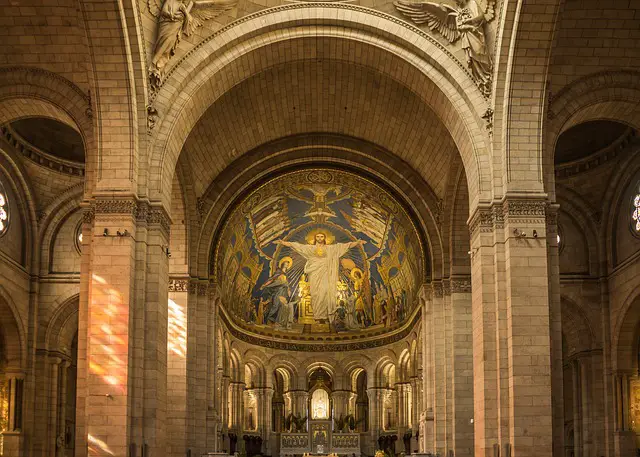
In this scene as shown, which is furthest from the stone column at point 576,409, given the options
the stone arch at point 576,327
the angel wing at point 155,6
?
the angel wing at point 155,6

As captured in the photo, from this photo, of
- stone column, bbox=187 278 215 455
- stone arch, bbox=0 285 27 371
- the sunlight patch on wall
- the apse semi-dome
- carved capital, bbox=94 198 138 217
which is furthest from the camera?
the apse semi-dome

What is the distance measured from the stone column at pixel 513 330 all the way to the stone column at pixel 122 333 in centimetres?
862

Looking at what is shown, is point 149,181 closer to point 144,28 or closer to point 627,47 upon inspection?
point 144,28

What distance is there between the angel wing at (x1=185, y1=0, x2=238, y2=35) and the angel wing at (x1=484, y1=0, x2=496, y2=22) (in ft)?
23.6

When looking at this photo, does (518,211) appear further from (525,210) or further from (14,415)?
(14,415)

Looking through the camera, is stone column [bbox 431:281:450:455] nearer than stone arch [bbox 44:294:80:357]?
No

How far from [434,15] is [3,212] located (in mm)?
17339

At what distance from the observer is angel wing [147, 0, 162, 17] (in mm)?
26984

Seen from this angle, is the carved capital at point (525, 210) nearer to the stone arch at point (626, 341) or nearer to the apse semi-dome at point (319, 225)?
the stone arch at point (626, 341)

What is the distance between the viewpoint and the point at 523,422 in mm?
24297

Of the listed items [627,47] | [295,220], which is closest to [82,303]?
[627,47]

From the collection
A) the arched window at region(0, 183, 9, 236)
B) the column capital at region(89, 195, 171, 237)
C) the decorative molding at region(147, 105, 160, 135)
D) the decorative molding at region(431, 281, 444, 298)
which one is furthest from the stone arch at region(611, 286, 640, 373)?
the arched window at region(0, 183, 9, 236)

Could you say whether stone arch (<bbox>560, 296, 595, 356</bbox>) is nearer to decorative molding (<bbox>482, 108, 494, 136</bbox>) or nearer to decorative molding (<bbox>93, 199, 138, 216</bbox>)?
decorative molding (<bbox>482, 108, 494, 136</bbox>)

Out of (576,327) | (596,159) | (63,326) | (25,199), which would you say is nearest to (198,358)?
(63,326)
